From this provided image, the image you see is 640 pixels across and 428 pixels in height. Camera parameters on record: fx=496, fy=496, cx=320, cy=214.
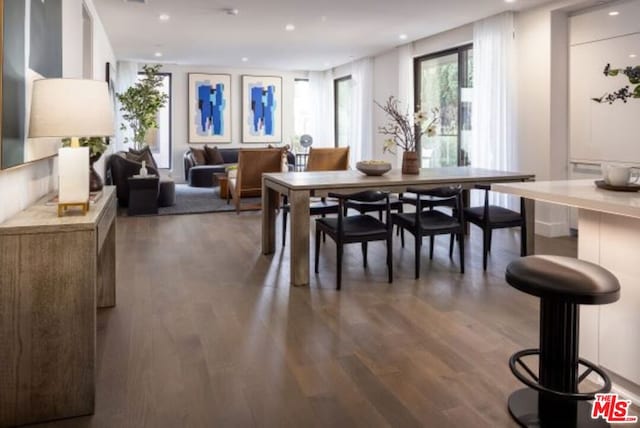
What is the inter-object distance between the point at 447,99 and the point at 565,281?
609cm

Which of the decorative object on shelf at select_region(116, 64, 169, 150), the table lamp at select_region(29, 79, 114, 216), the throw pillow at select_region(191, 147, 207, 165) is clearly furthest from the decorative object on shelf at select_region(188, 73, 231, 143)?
the table lamp at select_region(29, 79, 114, 216)

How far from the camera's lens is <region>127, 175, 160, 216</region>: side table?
6.88m

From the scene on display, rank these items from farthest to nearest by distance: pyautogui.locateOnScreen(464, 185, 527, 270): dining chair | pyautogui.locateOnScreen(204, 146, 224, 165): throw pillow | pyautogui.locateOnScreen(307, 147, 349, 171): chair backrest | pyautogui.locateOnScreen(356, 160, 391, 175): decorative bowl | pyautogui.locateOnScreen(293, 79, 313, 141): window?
pyautogui.locateOnScreen(293, 79, 313, 141): window
pyautogui.locateOnScreen(204, 146, 224, 165): throw pillow
pyautogui.locateOnScreen(307, 147, 349, 171): chair backrest
pyautogui.locateOnScreen(356, 160, 391, 175): decorative bowl
pyautogui.locateOnScreen(464, 185, 527, 270): dining chair

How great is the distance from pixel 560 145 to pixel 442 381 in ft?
13.8

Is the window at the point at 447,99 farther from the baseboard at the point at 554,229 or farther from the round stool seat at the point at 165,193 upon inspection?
the round stool seat at the point at 165,193

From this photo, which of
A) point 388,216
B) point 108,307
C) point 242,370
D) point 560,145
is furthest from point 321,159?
point 242,370

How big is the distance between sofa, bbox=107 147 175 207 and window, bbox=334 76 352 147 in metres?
4.42

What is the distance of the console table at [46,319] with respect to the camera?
191cm

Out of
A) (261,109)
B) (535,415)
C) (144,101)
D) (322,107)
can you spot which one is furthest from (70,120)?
(322,107)

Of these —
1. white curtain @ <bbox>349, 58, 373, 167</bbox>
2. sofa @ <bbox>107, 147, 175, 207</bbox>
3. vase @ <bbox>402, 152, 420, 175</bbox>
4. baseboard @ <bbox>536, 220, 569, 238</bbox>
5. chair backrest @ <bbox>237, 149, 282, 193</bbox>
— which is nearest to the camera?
vase @ <bbox>402, 152, 420, 175</bbox>

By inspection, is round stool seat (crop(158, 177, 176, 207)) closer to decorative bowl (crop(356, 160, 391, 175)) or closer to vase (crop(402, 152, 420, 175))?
decorative bowl (crop(356, 160, 391, 175))

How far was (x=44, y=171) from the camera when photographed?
2.91 meters

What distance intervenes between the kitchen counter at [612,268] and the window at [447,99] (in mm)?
4972

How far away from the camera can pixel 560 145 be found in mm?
5578
